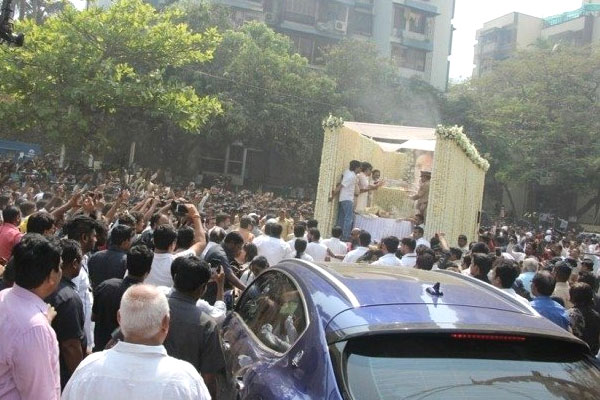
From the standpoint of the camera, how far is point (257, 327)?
4.13m

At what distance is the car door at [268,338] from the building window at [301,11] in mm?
42094

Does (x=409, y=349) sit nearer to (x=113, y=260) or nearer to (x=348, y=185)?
(x=113, y=260)

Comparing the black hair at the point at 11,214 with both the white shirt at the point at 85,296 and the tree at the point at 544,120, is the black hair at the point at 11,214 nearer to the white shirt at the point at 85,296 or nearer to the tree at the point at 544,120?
the white shirt at the point at 85,296

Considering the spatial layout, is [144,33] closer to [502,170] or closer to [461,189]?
[461,189]

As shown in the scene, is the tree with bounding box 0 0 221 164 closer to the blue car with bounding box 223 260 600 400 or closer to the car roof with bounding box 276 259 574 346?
the car roof with bounding box 276 259 574 346

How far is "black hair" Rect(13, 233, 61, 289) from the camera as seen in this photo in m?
2.96

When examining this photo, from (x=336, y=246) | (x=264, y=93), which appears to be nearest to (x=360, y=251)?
(x=336, y=246)

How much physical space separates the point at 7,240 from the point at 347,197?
846 centimetres

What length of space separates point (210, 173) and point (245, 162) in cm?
236

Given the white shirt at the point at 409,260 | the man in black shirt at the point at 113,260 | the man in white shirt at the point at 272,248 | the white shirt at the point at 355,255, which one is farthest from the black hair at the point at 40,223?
the white shirt at the point at 409,260

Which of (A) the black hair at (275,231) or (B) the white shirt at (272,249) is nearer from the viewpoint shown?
(B) the white shirt at (272,249)

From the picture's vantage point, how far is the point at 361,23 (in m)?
49.2

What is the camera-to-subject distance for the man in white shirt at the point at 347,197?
13578 mm

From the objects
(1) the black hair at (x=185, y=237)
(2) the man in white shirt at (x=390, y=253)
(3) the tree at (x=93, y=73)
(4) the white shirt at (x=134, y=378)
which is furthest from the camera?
(3) the tree at (x=93, y=73)
